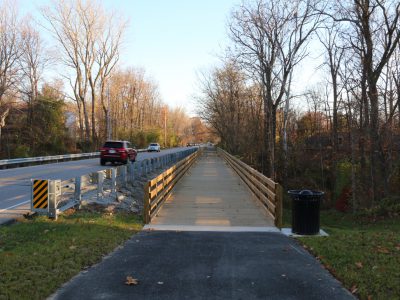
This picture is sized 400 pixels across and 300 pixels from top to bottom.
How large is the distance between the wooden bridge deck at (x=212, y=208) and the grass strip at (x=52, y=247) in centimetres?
143

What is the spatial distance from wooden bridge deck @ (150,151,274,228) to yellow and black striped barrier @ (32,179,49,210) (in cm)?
259

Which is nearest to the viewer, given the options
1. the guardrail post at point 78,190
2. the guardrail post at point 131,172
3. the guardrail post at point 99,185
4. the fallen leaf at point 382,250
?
the fallen leaf at point 382,250

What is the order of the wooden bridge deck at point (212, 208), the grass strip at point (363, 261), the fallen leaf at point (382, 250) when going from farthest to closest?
the wooden bridge deck at point (212, 208) → the fallen leaf at point (382, 250) → the grass strip at point (363, 261)

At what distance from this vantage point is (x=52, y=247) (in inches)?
299

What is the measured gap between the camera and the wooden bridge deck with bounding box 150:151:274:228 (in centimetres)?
1168

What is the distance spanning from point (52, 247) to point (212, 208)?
7427mm

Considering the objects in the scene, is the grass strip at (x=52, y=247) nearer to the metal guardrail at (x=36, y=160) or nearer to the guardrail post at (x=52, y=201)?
the guardrail post at (x=52, y=201)

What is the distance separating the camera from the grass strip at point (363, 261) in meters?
5.46

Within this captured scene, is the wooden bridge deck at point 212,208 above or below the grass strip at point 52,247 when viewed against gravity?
below

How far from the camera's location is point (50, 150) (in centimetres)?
5469

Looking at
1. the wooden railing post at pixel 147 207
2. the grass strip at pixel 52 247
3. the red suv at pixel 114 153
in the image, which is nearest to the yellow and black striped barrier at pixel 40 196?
the grass strip at pixel 52 247

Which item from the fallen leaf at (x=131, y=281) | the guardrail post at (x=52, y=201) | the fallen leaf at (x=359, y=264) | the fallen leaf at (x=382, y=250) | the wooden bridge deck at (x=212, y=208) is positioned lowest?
the wooden bridge deck at (x=212, y=208)

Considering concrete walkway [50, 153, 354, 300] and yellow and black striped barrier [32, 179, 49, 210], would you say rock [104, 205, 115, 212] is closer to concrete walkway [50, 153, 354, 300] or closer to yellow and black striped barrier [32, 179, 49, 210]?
concrete walkway [50, 153, 354, 300]

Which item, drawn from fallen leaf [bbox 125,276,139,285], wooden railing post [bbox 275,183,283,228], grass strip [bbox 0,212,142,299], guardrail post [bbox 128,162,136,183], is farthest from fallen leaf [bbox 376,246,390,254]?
guardrail post [bbox 128,162,136,183]
